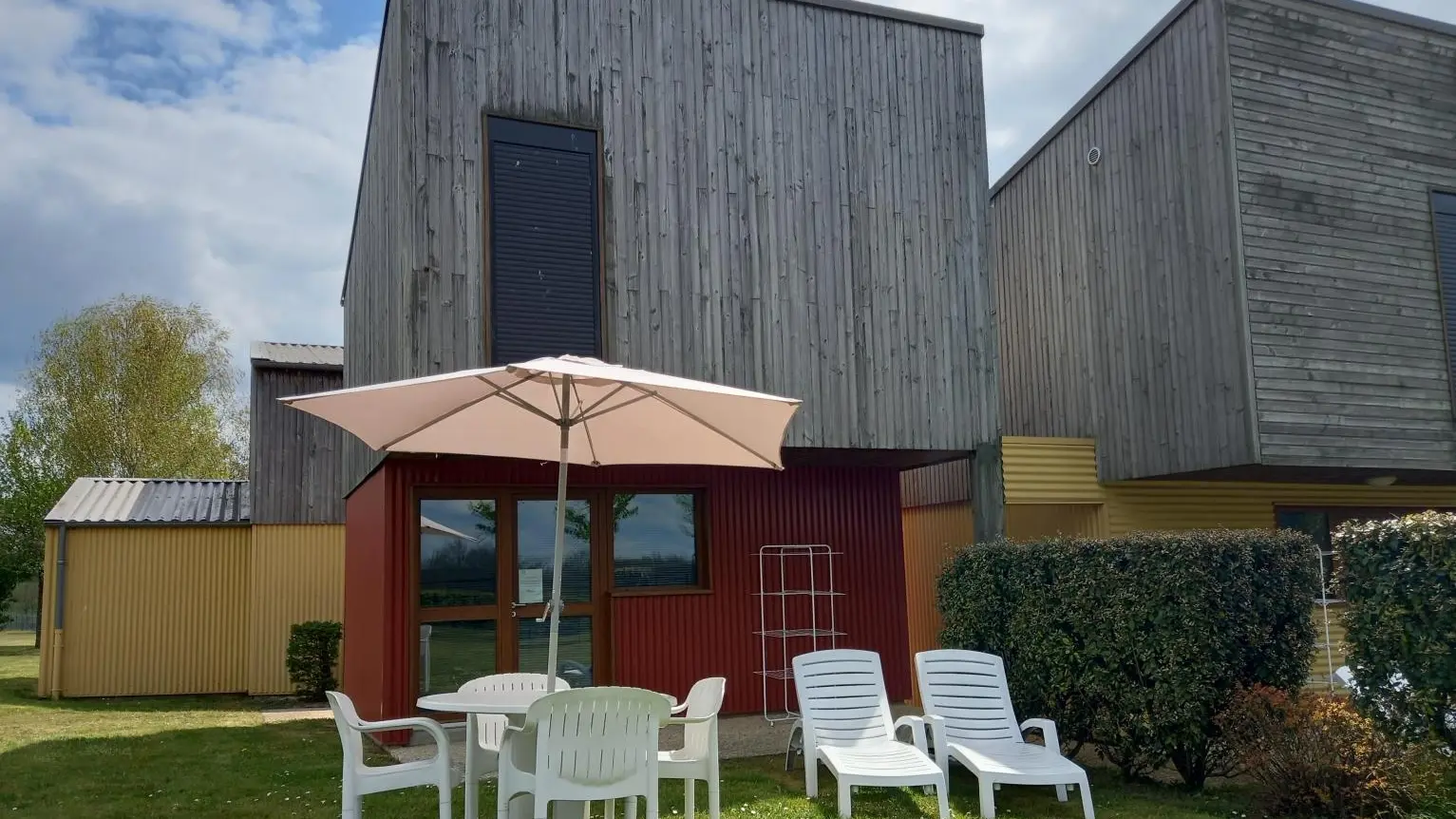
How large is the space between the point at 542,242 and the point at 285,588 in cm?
870

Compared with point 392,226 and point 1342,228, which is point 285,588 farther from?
point 1342,228

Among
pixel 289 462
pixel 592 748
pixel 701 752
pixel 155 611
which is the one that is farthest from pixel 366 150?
pixel 592 748

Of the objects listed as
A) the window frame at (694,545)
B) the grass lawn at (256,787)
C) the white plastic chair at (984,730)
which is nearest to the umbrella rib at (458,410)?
the grass lawn at (256,787)

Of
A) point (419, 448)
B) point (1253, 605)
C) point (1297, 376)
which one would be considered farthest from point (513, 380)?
point (1297, 376)

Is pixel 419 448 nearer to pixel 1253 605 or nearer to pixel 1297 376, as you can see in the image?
pixel 1253 605

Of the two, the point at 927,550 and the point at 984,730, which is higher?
the point at 927,550

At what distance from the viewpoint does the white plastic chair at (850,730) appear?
6.08 metres

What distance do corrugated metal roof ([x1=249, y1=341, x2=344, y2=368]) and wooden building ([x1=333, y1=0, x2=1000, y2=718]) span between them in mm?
5955

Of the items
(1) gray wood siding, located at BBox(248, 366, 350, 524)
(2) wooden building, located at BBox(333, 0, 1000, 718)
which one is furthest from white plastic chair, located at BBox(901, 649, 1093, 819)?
(1) gray wood siding, located at BBox(248, 366, 350, 524)

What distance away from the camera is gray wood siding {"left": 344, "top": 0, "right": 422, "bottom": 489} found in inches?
328

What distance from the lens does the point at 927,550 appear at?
45.3 ft

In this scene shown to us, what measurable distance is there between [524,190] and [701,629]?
4497 millimetres

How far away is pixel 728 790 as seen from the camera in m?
6.84

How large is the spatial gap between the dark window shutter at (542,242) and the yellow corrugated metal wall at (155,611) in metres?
8.56
